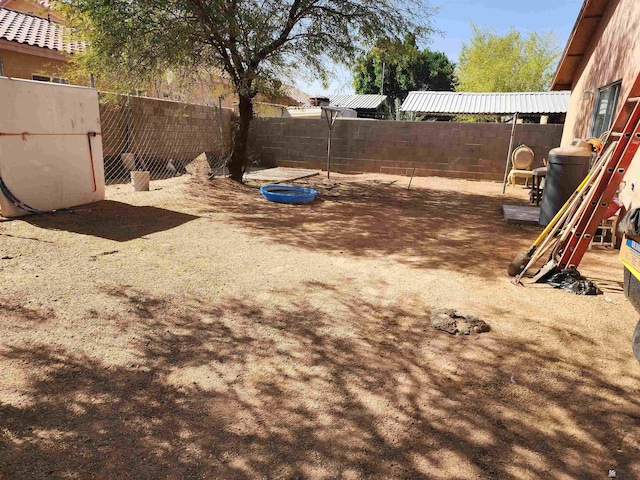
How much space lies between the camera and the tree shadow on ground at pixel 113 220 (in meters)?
5.68

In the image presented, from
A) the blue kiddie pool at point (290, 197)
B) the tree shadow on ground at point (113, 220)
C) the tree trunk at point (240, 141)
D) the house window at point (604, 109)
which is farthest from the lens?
the tree trunk at point (240, 141)

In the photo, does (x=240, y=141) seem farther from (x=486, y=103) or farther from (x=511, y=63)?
(x=511, y=63)

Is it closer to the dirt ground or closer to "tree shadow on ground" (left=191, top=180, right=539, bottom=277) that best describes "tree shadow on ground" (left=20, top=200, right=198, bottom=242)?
the dirt ground

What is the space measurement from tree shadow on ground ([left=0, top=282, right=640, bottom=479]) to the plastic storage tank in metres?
4.06

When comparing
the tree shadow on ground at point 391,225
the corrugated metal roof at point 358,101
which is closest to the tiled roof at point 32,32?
the tree shadow on ground at point 391,225

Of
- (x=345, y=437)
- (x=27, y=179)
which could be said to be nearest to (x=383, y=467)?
(x=345, y=437)

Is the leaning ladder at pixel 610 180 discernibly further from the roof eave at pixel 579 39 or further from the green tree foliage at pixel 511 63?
Answer: the green tree foliage at pixel 511 63

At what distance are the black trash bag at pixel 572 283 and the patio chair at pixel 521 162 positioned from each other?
27.1 ft

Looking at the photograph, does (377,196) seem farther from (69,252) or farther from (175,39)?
(69,252)

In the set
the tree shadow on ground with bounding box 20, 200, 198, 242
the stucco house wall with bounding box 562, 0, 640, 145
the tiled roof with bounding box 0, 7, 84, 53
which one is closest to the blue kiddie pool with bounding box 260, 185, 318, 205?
the tree shadow on ground with bounding box 20, 200, 198, 242

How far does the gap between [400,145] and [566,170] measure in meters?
7.73

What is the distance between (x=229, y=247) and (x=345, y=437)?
3517 millimetres

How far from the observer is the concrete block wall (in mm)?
12797

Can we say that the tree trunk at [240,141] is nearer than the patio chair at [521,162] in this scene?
Yes
